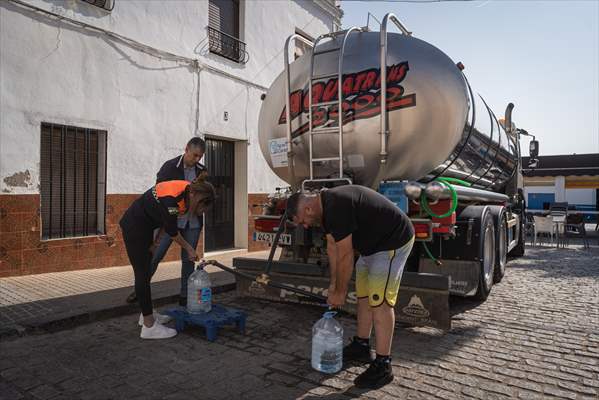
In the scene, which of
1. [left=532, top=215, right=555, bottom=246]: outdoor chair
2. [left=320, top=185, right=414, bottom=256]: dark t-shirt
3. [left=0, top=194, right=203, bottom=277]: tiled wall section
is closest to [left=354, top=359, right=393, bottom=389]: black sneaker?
[left=320, top=185, right=414, bottom=256]: dark t-shirt

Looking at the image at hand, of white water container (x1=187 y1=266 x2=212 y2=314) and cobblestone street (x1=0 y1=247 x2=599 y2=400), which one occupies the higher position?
white water container (x1=187 y1=266 x2=212 y2=314)

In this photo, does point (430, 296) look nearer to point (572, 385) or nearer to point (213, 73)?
point (572, 385)

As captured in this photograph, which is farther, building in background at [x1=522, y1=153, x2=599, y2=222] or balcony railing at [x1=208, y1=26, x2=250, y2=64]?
building in background at [x1=522, y1=153, x2=599, y2=222]

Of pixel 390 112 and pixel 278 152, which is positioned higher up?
pixel 390 112

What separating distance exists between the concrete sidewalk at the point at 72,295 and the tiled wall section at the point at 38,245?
0.44 ft

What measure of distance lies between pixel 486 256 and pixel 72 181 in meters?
6.16

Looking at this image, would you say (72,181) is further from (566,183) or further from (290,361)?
(566,183)

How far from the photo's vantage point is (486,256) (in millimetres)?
5711

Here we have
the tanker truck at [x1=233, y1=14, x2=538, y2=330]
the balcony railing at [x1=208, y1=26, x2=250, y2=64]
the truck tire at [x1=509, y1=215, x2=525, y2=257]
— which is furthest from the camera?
the truck tire at [x1=509, y1=215, x2=525, y2=257]

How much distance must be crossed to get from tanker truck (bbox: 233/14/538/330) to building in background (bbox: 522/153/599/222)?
2213cm

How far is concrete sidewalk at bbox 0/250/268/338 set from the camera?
432 centimetres

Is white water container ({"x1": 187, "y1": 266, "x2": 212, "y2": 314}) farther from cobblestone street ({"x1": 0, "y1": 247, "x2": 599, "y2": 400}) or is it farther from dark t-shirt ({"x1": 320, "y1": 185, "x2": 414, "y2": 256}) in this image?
dark t-shirt ({"x1": 320, "y1": 185, "x2": 414, "y2": 256})

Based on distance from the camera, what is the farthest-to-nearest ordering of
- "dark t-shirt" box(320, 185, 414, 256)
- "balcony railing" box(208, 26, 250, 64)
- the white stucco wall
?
"balcony railing" box(208, 26, 250, 64) → the white stucco wall → "dark t-shirt" box(320, 185, 414, 256)

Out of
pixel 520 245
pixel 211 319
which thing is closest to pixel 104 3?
pixel 211 319
